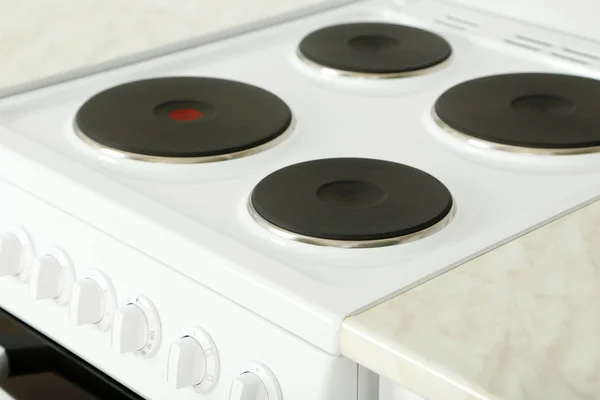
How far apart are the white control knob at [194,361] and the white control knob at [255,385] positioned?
0.13 ft

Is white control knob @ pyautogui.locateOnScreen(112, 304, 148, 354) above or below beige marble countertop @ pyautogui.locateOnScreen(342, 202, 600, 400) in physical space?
below

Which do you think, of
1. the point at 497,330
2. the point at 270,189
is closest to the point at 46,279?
the point at 270,189

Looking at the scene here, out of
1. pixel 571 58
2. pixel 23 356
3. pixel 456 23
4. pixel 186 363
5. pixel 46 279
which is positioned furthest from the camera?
pixel 456 23

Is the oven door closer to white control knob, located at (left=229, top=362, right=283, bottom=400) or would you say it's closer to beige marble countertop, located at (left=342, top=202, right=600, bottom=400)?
white control knob, located at (left=229, top=362, right=283, bottom=400)

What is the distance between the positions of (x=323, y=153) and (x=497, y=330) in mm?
362

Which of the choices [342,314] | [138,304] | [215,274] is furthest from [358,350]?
[138,304]

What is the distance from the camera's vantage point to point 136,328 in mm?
920

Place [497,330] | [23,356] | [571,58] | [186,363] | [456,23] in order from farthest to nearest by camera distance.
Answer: [456,23] → [571,58] → [23,356] → [186,363] → [497,330]

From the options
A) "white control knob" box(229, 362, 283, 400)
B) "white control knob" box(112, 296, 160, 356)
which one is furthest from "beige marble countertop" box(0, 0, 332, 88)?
"white control knob" box(229, 362, 283, 400)

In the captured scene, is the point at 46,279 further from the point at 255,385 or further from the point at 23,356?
the point at 255,385

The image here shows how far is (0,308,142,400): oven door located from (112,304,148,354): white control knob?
115 millimetres

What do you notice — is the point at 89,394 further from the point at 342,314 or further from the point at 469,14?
the point at 469,14

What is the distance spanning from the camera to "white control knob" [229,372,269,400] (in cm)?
82

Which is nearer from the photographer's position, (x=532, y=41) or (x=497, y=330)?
(x=497, y=330)
